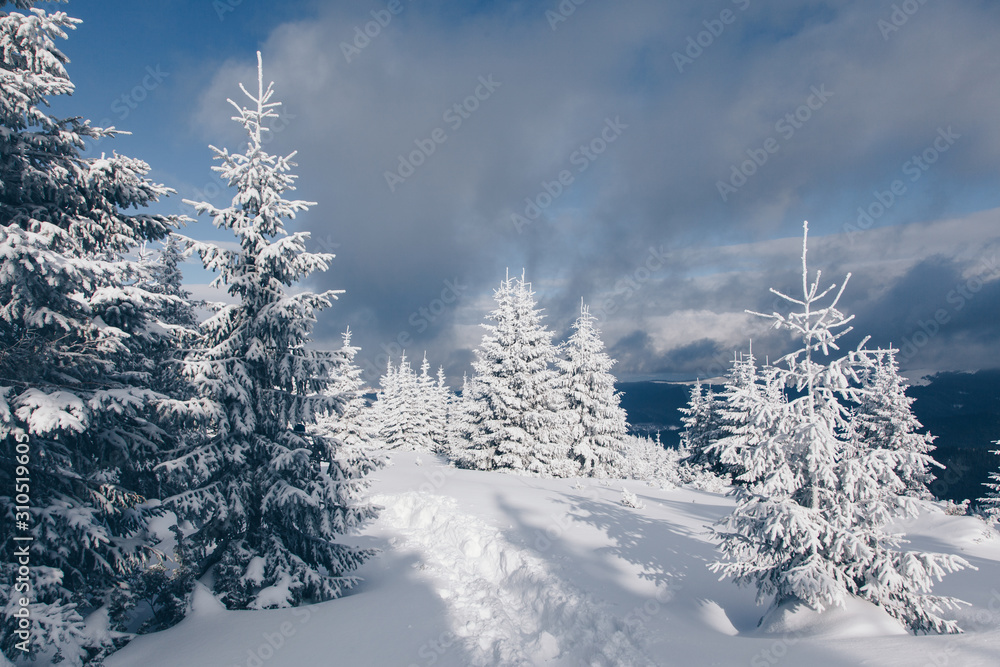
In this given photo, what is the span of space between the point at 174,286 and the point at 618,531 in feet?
56.8

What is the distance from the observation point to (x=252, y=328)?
9.20 metres

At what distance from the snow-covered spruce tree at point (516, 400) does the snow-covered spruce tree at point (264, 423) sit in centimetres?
1538

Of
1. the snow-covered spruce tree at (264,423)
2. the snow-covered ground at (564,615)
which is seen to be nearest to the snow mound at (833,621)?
the snow-covered ground at (564,615)

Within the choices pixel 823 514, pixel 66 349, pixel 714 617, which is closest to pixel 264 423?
pixel 66 349

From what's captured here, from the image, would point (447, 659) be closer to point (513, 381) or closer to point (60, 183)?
point (60, 183)

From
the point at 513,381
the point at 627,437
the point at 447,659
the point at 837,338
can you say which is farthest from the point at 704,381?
the point at 447,659

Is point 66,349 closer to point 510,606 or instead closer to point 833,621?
point 510,606

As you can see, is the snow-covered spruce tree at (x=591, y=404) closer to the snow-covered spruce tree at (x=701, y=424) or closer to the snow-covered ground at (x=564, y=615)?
the snow-covered spruce tree at (x=701, y=424)

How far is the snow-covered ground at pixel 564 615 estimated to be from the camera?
5.91 m

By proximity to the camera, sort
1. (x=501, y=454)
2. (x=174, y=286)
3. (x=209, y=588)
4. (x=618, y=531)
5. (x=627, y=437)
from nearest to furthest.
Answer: (x=209, y=588), (x=618, y=531), (x=174, y=286), (x=501, y=454), (x=627, y=437)

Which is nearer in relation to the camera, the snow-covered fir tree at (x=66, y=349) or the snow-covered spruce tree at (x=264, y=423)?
the snow-covered fir tree at (x=66, y=349)

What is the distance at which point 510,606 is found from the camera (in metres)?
8.91

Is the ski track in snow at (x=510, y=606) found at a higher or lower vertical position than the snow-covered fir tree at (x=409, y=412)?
lower

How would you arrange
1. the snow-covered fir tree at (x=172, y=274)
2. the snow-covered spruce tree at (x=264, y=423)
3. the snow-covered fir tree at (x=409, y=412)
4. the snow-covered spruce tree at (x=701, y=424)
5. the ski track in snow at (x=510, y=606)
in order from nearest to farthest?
the ski track in snow at (x=510, y=606), the snow-covered spruce tree at (x=264, y=423), the snow-covered fir tree at (x=172, y=274), the snow-covered spruce tree at (x=701, y=424), the snow-covered fir tree at (x=409, y=412)
